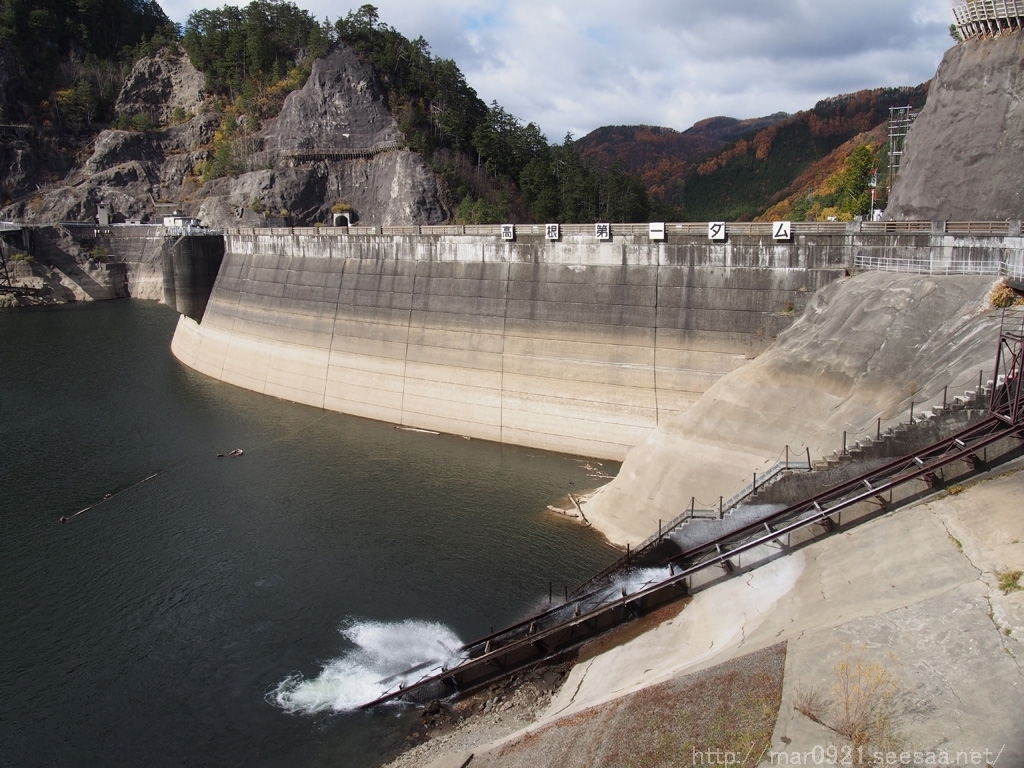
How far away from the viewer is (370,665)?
19312 mm

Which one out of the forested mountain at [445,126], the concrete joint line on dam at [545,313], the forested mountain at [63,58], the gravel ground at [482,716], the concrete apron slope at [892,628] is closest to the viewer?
the concrete apron slope at [892,628]

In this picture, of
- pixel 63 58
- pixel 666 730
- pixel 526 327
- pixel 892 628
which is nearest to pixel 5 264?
pixel 63 58

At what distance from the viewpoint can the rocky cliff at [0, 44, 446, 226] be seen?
2950 inches

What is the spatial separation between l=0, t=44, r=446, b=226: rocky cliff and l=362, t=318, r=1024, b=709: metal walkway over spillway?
5552 centimetres

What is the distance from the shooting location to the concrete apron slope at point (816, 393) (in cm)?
2248

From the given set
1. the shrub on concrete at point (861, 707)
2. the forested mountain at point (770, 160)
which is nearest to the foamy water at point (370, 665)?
the shrub on concrete at point (861, 707)

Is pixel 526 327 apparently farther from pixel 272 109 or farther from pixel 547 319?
pixel 272 109

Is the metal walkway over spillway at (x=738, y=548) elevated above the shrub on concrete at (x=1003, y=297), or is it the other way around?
the shrub on concrete at (x=1003, y=297)

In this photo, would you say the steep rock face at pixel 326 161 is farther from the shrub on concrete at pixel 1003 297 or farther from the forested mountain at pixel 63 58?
the shrub on concrete at pixel 1003 297

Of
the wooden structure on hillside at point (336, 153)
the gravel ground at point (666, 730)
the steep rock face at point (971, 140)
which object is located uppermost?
the wooden structure on hillside at point (336, 153)

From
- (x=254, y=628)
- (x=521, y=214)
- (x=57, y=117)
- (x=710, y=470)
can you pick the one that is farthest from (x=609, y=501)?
(x=57, y=117)

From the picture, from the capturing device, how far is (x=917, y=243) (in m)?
27.3

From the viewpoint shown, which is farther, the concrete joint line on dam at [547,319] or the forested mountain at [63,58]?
the forested mountain at [63,58]

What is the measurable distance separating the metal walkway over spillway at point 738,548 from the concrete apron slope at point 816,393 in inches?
120
